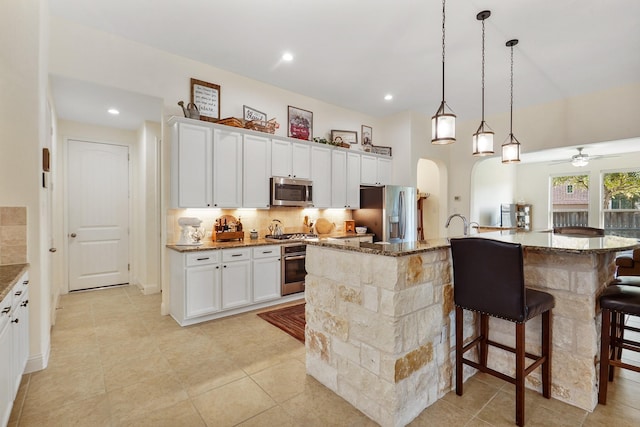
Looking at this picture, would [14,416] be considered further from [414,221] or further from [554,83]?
[554,83]

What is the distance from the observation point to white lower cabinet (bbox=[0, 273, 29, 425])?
154 cm

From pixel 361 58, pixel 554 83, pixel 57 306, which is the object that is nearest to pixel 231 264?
pixel 57 306

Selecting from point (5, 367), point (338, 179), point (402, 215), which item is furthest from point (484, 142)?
point (5, 367)

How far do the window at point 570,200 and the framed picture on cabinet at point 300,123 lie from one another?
26.0ft

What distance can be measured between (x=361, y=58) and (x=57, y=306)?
202 inches

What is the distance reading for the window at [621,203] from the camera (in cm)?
737

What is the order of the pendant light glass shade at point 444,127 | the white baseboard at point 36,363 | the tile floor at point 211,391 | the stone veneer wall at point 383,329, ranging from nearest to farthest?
1. the stone veneer wall at point 383,329
2. the tile floor at point 211,391
3. the white baseboard at point 36,363
4. the pendant light glass shade at point 444,127

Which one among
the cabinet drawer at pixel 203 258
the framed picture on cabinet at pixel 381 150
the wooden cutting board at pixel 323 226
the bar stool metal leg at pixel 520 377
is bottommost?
the bar stool metal leg at pixel 520 377

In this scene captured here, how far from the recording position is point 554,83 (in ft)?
14.8

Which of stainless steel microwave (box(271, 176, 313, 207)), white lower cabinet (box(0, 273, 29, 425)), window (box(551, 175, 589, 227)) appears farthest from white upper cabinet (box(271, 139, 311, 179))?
window (box(551, 175, 589, 227))

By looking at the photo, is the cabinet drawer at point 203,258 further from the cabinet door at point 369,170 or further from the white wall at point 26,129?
the cabinet door at point 369,170

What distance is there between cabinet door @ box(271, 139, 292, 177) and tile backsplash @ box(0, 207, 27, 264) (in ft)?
8.88

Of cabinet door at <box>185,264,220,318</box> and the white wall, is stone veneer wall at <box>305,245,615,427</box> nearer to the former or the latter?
cabinet door at <box>185,264,220,318</box>

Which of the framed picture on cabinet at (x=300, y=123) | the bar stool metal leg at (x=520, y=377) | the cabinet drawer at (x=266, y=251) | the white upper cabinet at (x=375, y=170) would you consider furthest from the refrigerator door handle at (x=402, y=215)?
the bar stool metal leg at (x=520, y=377)
